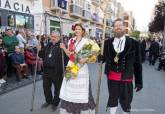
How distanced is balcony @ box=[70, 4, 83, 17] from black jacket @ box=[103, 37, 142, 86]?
39.8 meters

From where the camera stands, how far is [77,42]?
7.15 meters

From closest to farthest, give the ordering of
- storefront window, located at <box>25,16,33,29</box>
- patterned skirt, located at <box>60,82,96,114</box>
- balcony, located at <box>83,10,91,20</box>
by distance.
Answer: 1. patterned skirt, located at <box>60,82,96,114</box>
2. storefront window, located at <box>25,16,33,29</box>
3. balcony, located at <box>83,10,91,20</box>

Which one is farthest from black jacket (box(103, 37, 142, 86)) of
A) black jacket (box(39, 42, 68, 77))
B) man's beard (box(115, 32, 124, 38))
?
black jacket (box(39, 42, 68, 77))

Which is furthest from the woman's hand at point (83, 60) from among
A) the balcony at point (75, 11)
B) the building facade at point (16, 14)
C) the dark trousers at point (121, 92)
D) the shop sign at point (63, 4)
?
the balcony at point (75, 11)

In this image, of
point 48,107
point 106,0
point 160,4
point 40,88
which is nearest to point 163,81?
point 40,88

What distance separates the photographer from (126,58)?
6730 millimetres

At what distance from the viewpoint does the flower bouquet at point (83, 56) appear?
7.00 metres

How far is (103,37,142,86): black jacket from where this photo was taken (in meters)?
6.71

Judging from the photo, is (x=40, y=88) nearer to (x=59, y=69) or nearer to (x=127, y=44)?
(x=59, y=69)

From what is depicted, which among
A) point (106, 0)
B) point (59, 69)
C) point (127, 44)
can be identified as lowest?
point (59, 69)

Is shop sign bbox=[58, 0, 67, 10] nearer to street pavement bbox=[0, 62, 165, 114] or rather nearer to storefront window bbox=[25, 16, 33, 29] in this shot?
storefront window bbox=[25, 16, 33, 29]

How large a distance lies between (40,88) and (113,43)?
657 cm

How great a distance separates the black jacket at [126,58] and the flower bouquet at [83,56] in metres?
0.22

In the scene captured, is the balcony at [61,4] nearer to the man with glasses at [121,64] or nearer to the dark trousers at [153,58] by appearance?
the dark trousers at [153,58]
